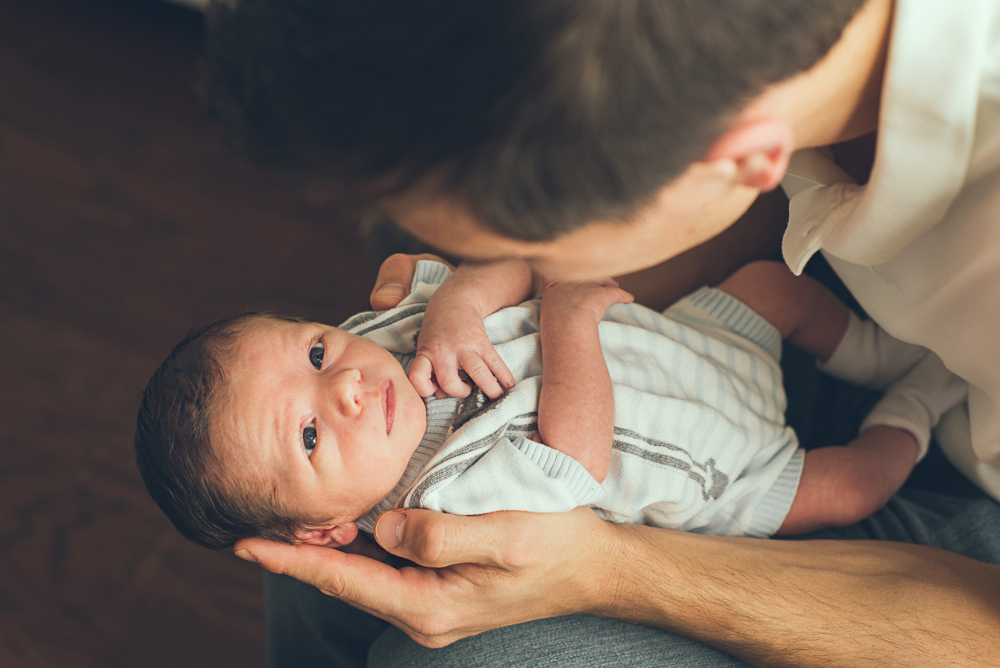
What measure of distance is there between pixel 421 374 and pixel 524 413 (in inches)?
6.2

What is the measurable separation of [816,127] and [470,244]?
1.30 feet

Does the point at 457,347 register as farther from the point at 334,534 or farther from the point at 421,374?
the point at 334,534

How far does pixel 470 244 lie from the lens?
586 millimetres

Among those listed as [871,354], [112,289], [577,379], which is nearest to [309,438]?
[577,379]

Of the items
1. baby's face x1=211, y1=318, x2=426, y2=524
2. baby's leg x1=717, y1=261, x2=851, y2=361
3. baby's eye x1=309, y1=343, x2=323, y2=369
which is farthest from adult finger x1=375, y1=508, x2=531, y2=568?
baby's leg x1=717, y1=261, x2=851, y2=361

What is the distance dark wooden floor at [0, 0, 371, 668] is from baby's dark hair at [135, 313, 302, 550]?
69 cm

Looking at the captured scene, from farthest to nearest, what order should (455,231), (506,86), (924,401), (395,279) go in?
1. (395,279)
2. (924,401)
3. (455,231)
4. (506,86)

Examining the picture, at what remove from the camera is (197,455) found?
85 cm

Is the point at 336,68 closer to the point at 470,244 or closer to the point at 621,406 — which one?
the point at 470,244

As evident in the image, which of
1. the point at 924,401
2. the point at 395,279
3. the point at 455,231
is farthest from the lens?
the point at 395,279

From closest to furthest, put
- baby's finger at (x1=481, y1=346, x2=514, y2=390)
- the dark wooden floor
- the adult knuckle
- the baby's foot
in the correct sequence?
the adult knuckle
baby's finger at (x1=481, y1=346, x2=514, y2=390)
the baby's foot
the dark wooden floor

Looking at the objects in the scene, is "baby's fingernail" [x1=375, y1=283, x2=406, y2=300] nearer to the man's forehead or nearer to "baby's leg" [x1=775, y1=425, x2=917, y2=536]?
the man's forehead

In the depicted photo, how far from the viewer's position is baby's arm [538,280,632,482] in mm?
873

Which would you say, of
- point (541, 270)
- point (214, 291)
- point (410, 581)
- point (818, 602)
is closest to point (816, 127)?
point (541, 270)
